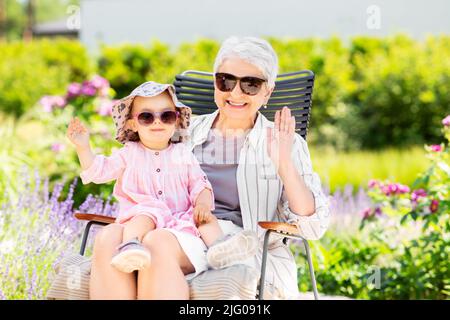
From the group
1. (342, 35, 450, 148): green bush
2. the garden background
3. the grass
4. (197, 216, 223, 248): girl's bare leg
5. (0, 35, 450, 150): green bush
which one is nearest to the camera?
(197, 216, 223, 248): girl's bare leg

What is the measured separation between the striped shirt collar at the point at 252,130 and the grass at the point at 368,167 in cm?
365

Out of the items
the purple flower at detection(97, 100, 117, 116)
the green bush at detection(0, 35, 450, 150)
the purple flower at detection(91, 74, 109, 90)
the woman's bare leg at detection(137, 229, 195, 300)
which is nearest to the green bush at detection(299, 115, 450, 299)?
the woman's bare leg at detection(137, 229, 195, 300)

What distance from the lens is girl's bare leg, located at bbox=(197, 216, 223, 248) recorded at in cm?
284

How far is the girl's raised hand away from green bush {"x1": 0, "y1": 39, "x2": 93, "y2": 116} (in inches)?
406

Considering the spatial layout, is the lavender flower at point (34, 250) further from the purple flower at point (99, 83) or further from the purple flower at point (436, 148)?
the purple flower at point (99, 83)

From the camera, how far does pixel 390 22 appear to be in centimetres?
1279

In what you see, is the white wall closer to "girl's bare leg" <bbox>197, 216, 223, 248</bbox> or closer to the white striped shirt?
the white striped shirt

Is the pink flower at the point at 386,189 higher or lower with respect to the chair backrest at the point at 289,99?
lower

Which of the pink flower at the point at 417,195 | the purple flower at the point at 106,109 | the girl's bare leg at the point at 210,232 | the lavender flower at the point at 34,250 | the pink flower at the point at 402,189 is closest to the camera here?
the girl's bare leg at the point at 210,232

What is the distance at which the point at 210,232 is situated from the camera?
2.86 m

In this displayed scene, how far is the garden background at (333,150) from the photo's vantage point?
13.8ft

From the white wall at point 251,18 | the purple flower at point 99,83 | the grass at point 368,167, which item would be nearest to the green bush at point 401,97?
the grass at point 368,167

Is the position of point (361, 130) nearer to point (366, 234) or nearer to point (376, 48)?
point (376, 48)
